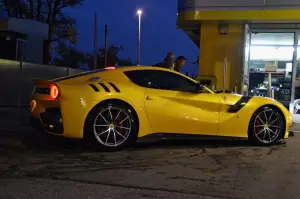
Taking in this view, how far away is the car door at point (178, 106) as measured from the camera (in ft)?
22.6

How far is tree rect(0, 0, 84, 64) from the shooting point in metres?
38.5

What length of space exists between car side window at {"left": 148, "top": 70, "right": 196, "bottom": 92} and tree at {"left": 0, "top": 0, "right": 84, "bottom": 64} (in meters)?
32.2

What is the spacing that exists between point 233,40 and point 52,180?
9353 mm

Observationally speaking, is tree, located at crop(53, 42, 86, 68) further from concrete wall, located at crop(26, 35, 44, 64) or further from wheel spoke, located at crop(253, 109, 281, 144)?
wheel spoke, located at crop(253, 109, 281, 144)

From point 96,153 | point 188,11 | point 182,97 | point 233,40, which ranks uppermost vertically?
point 188,11

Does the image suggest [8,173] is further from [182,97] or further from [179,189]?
[182,97]

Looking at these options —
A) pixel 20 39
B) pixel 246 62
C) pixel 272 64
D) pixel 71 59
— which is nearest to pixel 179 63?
pixel 246 62

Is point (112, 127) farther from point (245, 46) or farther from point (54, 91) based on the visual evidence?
point (245, 46)

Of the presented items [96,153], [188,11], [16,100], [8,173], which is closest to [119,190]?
[8,173]

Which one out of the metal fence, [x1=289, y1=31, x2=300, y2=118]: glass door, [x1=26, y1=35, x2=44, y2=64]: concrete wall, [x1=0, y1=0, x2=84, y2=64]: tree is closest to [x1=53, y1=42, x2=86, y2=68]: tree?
[x1=0, y1=0, x2=84, y2=64]: tree

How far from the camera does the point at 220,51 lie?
516 inches

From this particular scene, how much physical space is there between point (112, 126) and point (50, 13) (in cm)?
3544

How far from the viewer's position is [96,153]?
6.45 m

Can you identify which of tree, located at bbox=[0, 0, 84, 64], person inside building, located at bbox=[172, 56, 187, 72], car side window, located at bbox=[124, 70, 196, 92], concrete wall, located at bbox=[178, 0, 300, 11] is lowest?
car side window, located at bbox=[124, 70, 196, 92]
